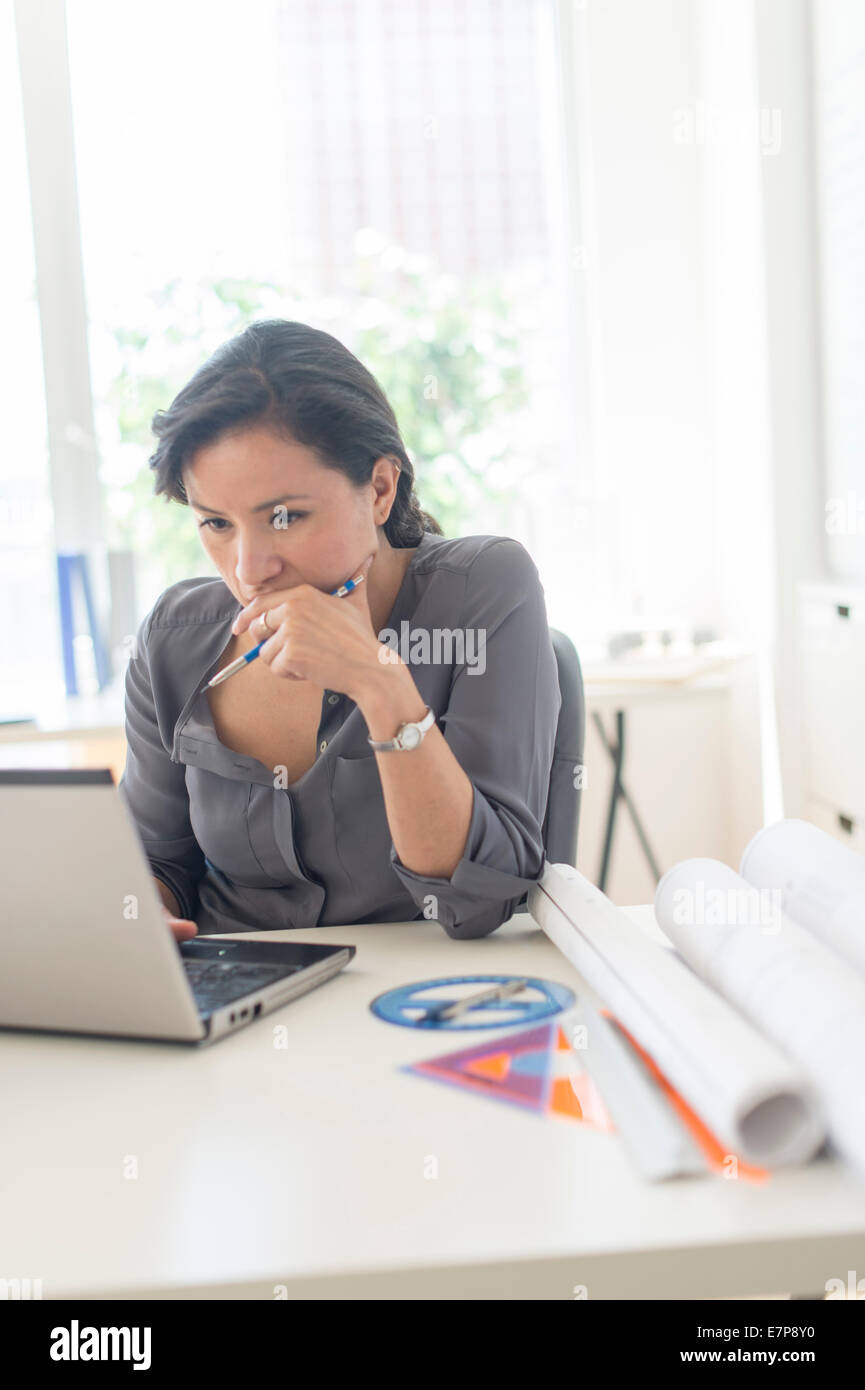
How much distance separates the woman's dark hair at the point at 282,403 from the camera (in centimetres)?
132

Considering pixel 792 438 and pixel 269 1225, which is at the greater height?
pixel 792 438

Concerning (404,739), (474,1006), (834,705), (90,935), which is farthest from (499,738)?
(834,705)

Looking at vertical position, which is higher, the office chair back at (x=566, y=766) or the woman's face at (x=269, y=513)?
the woman's face at (x=269, y=513)

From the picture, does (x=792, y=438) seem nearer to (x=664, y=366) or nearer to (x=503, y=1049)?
(x=664, y=366)

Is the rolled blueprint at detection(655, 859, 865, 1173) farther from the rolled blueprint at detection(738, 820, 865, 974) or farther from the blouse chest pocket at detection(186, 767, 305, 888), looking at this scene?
the blouse chest pocket at detection(186, 767, 305, 888)

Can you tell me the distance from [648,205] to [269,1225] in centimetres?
322

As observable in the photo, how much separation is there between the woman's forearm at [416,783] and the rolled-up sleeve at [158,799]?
37 cm

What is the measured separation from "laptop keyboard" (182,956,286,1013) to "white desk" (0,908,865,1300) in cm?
7

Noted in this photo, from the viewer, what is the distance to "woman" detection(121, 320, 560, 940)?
3.89 ft

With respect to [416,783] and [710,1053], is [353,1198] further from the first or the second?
[416,783]

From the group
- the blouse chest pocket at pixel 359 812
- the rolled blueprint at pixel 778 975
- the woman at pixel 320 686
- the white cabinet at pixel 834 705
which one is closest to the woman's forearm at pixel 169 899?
the woman at pixel 320 686

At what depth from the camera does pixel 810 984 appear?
2.43 ft

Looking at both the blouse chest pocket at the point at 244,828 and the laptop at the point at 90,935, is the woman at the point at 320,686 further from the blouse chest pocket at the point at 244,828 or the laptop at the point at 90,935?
the laptop at the point at 90,935
